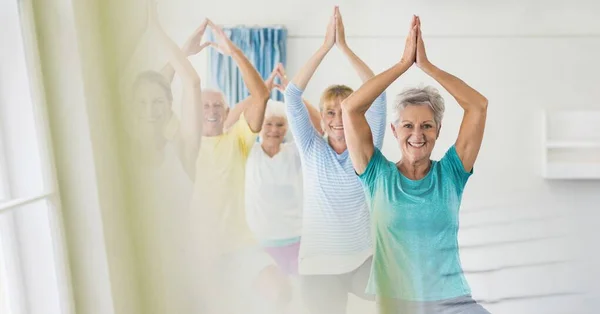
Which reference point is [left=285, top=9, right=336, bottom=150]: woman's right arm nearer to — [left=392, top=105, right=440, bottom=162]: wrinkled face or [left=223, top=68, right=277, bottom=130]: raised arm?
[left=223, top=68, right=277, bottom=130]: raised arm

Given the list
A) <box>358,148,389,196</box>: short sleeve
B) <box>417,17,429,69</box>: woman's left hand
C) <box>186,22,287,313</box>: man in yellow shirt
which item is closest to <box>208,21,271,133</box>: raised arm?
<box>186,22,287,313</box>: man in yellow shirt

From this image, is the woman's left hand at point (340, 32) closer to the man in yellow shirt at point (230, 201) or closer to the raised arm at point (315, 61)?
the raised arm at point (315, 61)

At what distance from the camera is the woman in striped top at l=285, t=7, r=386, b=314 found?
5.87ft

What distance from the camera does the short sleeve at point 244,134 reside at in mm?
1854

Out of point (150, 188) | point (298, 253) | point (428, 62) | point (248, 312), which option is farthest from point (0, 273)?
point (428, 62)

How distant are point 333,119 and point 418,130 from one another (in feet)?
0.91

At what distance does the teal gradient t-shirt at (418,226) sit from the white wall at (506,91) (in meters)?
0.04

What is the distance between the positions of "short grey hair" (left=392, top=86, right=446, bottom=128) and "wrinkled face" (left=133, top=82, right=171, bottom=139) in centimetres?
79

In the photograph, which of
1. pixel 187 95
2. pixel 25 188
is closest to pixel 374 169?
pixel 187 95

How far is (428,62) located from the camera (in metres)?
1.76

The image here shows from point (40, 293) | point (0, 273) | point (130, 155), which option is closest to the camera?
point (0, 273)

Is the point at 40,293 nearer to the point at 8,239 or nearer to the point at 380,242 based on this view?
the point at 8,239

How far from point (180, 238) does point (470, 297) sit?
39.9 inches

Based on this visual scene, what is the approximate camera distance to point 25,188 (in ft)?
5.71
